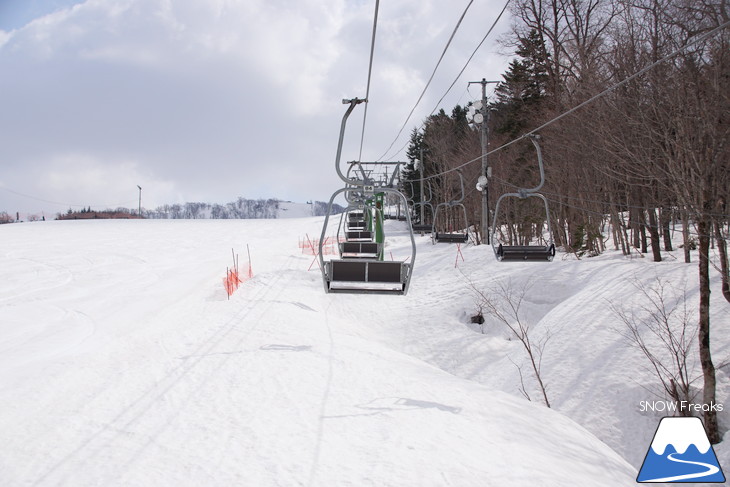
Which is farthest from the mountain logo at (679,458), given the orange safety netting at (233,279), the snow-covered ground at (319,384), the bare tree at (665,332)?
the orange safety netting at (233,279)

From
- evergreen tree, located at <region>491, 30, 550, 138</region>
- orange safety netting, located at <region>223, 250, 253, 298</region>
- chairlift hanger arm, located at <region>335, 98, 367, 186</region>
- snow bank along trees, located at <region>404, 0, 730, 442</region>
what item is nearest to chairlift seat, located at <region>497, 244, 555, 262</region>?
snow bank along trees, located at <region>404, 0, 730, 442</region>

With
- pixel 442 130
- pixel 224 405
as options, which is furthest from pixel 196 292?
pixel 442 130

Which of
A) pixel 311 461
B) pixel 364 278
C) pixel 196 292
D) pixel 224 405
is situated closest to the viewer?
pixel 311 461

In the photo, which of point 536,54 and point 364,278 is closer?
point 364,278

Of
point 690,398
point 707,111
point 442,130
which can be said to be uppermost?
point 442,130

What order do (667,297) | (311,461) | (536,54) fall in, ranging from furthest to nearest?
1. (536,54)
2. (667,297)
3. (311,461)

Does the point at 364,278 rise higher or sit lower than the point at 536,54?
lower

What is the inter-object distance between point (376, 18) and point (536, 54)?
22.8 meters

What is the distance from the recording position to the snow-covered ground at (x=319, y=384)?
189 inches

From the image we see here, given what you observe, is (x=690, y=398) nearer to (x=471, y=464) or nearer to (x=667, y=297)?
(x=667, y=297)

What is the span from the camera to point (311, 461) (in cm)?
480

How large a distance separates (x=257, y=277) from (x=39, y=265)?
505 inches

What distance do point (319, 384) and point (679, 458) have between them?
549 centimetres

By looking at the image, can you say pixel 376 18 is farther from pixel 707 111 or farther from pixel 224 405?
pixel 707 111
